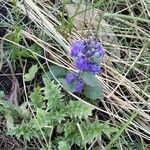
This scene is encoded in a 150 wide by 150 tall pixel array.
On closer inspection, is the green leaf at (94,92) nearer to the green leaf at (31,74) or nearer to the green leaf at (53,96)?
the green leaf at (53,96)

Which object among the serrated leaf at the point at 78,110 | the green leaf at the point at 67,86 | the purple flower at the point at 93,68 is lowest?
the serrated leaf at the point at 78,110

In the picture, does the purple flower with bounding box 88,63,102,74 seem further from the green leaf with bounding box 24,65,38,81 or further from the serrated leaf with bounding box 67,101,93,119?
the green leaf with bounding box 24,65,38,81

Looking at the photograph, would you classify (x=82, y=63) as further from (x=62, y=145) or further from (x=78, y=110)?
(x=62, y=145)

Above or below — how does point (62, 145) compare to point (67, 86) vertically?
below

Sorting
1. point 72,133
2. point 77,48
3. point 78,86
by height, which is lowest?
point 72,133

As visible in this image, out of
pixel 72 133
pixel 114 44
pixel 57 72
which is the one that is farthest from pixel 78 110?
pixel 114 44

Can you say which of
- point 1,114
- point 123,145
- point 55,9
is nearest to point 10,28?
point 55,9

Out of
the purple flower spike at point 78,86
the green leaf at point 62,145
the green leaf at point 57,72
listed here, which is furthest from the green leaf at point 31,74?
the green leaf at point 62,145

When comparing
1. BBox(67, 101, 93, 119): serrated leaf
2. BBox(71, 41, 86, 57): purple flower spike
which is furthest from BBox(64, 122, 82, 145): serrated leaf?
BBox(71, 41, 86, 57): purple flower spike

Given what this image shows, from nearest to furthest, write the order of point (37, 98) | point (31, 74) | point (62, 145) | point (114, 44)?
1. point (62, 145)
2. point (37, 98)
3. point (31, 74)
4. point (114, 44)
